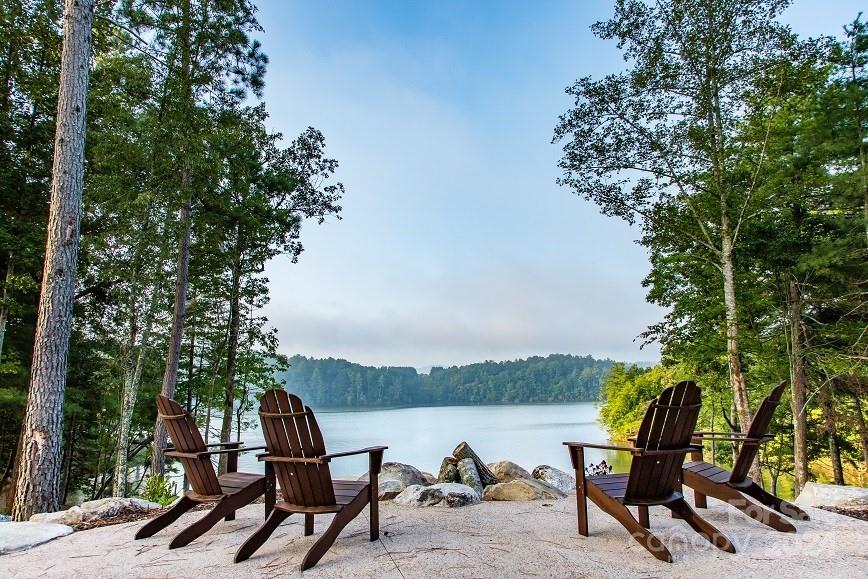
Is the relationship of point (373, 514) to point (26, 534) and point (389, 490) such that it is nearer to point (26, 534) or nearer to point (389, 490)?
point (389, 490)

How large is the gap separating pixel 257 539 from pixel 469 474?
317cm

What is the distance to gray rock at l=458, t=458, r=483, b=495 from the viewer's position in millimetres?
5508

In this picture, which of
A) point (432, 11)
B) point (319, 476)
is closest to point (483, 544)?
point (319, 476)

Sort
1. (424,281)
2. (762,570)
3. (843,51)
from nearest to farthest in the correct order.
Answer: (762,570) → (843,51) → (424,281)

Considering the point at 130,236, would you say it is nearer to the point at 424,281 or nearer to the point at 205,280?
the point at 205,280

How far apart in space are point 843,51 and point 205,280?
12.4 metres

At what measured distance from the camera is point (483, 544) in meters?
3.09

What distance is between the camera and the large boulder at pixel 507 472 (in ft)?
19.7

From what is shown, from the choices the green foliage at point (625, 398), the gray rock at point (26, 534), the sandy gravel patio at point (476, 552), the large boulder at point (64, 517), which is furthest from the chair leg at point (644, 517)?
the green foliage at point (625, 398)

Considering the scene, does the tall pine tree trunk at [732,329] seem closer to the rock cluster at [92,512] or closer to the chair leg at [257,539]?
the chair leg at [257,539]

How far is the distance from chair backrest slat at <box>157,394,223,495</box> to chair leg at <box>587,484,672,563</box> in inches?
99.9

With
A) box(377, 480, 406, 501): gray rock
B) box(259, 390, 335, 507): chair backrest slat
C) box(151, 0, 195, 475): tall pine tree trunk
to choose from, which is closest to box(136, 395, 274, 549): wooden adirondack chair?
box(259, 390, 335, 507): chair backrest slat

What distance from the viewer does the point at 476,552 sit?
2914mm

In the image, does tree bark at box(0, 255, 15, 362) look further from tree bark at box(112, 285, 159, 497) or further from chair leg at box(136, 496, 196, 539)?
chair leg at box(136, 496, 196, 539)
